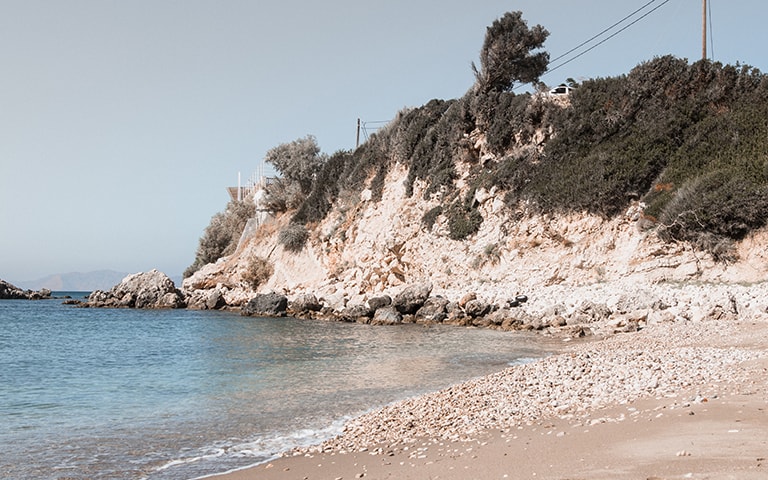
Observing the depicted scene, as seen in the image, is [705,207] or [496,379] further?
[705,207]

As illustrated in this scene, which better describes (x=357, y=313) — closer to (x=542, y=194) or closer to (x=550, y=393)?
(x=542, y=194)

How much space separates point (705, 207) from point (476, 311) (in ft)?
29.3

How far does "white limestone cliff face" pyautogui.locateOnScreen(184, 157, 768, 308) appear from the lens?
67.9 ft

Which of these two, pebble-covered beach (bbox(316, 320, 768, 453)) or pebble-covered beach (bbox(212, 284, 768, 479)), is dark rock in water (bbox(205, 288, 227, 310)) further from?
pebble-covered beach (bbox(316, 320, 768, 453))

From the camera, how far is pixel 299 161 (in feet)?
153

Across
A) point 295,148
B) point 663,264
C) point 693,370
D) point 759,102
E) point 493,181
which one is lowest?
point 693,370

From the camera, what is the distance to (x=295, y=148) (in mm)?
47250

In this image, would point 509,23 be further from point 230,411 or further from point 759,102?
point 230,411

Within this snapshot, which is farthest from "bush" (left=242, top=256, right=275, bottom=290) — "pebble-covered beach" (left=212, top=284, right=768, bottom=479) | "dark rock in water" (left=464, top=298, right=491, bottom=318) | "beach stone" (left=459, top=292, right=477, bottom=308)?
"pebble-covered beach" (left=212, top=284, right=768, bottom=479)

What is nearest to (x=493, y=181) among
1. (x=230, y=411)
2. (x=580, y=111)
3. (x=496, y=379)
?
(x=580, y=111)

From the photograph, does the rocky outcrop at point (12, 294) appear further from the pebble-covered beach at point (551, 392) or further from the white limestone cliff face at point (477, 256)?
the pebble-covered beach at point (551, 392)

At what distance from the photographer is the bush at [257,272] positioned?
40.5 meters

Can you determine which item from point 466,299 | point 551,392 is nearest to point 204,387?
point 551,392

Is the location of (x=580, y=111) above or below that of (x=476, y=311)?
above
